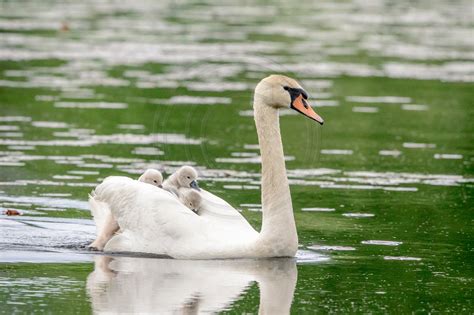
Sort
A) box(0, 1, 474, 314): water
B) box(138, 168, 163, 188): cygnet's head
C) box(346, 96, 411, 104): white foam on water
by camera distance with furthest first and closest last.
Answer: box(346, 96, 411, 104): white foam on water
box(138, 168, 163, 188): cygnet's head
box(0, 1, 474, 314): water

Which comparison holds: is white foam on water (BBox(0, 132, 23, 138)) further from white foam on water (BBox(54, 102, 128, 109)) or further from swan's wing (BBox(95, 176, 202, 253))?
swan's wing (BBox(95, 176, 202, 253))

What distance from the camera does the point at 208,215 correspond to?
42.3 feet

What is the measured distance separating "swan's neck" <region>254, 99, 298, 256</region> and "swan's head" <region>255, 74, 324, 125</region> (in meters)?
0.14

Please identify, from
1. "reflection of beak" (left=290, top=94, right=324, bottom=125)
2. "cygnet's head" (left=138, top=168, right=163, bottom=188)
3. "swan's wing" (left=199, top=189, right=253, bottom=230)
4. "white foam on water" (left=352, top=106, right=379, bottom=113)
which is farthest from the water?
"reflection of beak" (left=290, top=94, right=324, bottom=125)

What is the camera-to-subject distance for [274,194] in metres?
12.4

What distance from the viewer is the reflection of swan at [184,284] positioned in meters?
10.1

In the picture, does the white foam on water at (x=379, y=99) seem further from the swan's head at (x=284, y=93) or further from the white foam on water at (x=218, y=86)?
the swan's head at (x=284, y=93)

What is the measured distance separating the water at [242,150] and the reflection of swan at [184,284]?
0.08ft

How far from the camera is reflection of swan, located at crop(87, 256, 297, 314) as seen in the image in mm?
10133

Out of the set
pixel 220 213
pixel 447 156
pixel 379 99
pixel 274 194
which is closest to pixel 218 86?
pixel 379 99

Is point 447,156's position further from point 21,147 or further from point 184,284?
point 184,284

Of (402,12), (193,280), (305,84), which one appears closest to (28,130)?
(305,84)

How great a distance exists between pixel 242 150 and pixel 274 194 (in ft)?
21.6

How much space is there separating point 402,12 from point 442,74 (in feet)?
54.2
